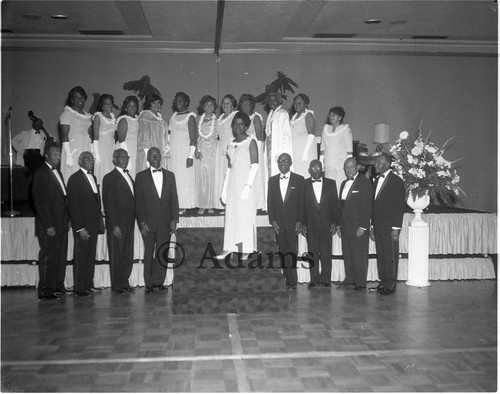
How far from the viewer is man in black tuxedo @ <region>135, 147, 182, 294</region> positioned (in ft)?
24.1

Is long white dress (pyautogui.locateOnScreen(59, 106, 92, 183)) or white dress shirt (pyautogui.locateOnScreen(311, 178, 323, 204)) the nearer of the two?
white dress shirt (pyautogui.locateOnScreen(311, 178, 323, 204))

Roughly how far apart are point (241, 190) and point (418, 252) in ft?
9.28

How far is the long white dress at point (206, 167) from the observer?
834 centimetres

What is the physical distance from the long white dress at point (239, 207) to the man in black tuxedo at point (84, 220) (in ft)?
5.75

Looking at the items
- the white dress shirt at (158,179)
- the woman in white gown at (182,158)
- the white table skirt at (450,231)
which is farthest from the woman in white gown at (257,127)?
the white dress shirt at (158,179)

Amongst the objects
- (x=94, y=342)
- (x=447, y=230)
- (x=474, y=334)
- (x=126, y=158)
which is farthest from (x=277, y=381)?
(x=447, y=230)

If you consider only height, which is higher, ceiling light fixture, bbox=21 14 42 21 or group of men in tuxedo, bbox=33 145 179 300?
ceiling light fixture, bbox=21 14 42 21

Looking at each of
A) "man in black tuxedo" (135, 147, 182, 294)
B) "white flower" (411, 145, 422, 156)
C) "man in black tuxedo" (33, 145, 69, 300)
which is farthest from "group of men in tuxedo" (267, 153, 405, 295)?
"man in black tuxedo" (33, 145, 69, 300)

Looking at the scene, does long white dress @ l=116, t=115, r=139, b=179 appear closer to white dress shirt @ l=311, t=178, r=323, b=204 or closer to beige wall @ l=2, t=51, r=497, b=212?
white dress shirt @ l=311, t=178, r=323, b=204

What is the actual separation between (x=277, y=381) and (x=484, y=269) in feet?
17.4

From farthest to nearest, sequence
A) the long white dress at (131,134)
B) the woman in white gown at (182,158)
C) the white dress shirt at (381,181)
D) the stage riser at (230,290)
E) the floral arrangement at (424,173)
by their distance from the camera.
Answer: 1. the long white dress at (131,134)
2. the woman in white gown at (182,158)
3. the floral arrangement at (424,173)
4. the white dress shirt at (381,181)
5. the stage riser at (230,290)

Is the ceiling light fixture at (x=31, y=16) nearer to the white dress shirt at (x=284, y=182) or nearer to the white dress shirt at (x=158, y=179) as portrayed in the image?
the white dress shirt at (x=158, y=179)

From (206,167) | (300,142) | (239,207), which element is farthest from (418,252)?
(206,167)

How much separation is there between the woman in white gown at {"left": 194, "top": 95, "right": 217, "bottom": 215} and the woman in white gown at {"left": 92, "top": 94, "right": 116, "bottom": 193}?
4.33ft
